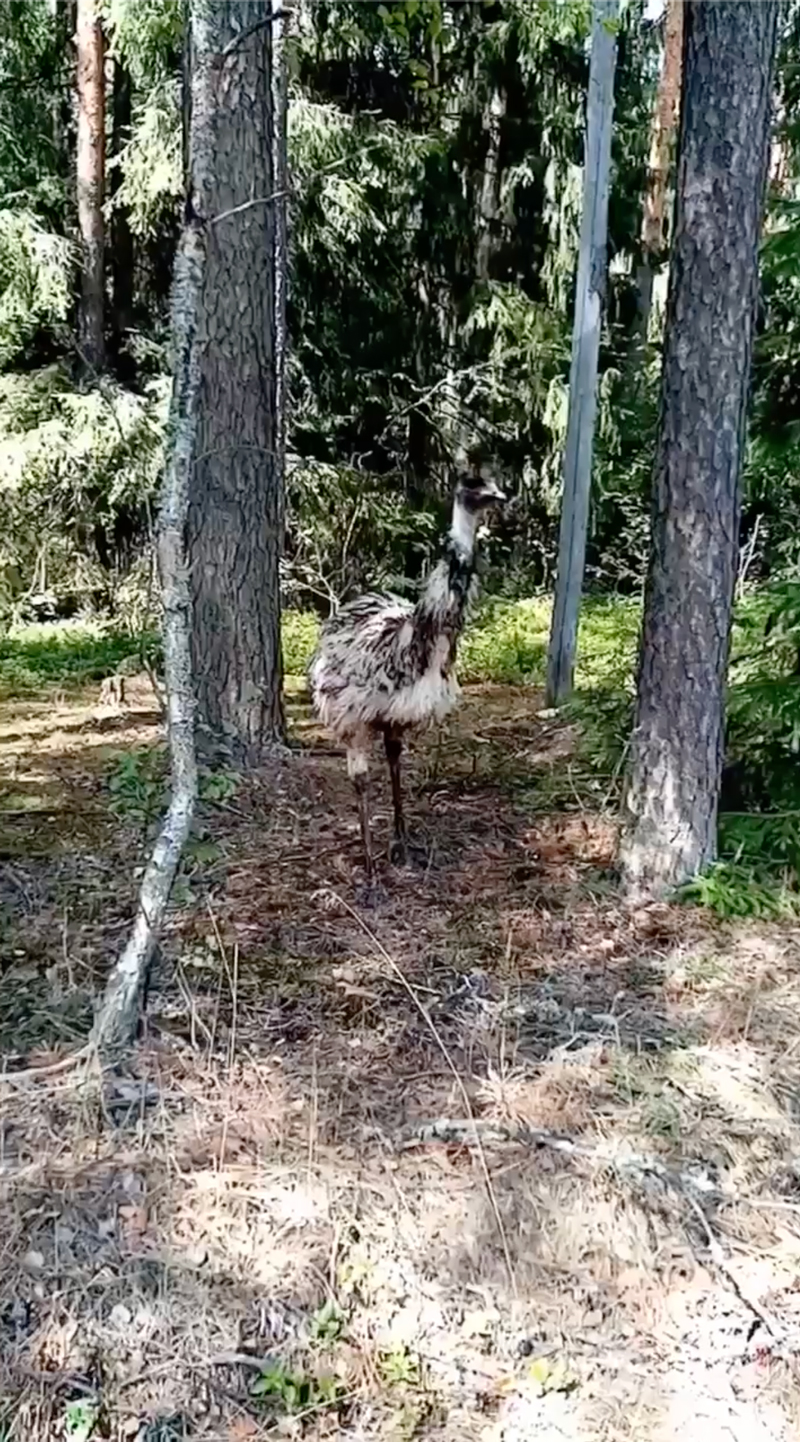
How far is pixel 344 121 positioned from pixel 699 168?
759 cm

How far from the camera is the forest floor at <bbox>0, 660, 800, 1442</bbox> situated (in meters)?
2.66

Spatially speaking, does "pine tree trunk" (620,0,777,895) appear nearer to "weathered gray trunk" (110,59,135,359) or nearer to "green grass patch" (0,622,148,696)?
"green grass patch" (0,622,148,696)

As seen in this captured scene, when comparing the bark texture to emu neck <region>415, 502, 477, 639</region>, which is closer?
the bark texture

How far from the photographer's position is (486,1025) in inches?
145

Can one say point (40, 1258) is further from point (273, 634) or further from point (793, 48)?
point (793, 48)

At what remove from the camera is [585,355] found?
7.27 m

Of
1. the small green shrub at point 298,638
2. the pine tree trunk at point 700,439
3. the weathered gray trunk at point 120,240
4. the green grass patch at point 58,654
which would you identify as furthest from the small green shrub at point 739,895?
the weathered gray trunk at point 120,240

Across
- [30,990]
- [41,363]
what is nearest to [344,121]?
[41,363]

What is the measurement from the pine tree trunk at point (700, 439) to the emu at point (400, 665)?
692 millimetres

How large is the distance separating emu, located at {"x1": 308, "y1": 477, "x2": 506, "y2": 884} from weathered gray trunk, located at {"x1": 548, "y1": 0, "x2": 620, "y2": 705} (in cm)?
290

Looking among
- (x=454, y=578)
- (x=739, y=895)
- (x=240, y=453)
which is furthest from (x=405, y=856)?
(x=240, y=453)

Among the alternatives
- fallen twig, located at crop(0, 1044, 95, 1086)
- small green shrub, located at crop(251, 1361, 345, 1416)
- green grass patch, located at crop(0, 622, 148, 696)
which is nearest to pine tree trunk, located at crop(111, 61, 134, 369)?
green grass patch, located at crop(0, 622, 148, 696)

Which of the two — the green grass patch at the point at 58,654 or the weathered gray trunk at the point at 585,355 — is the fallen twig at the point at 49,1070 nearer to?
the weathered gray trunk at the point at 585,355

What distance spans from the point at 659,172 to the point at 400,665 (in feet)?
32.9
